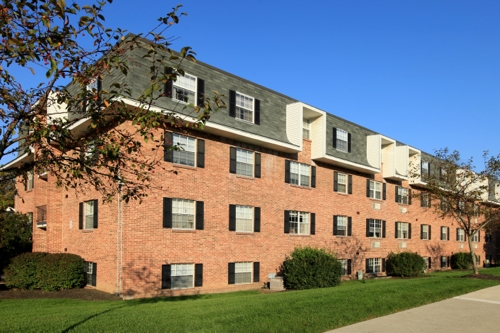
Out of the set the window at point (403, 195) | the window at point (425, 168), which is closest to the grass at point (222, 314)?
the window at point (403, 195)

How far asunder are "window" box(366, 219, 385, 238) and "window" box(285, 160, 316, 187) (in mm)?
6626

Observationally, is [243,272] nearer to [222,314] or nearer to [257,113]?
[257,113]

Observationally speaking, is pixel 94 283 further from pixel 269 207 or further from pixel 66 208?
pixel 269 207

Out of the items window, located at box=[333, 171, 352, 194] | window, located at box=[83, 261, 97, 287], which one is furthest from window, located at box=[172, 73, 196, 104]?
window, located at box=[333, 171, 352, 194]

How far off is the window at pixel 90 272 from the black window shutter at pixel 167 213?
3.52 metres

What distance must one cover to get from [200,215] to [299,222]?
7.08 metres

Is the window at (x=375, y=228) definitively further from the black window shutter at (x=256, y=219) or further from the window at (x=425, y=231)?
the black window shutter at (x=256, y=219)

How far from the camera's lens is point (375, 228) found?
1216 inches

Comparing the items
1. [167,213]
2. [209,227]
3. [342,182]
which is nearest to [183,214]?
[167,213]

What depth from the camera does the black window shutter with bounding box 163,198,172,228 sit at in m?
18.2

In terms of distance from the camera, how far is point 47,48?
6.53m

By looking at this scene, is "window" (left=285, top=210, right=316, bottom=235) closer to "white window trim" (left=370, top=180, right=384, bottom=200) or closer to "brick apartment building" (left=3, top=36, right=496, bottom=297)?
"brick apartment building" (left=3, top=36, right=496, bottom=297)

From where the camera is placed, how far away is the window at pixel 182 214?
61.5ft

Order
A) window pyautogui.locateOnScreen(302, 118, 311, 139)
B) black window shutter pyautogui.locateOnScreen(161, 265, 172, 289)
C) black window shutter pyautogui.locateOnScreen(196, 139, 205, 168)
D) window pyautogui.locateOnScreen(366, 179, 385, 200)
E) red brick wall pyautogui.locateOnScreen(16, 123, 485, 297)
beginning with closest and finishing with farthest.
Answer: red brick wall pyautogui.locateOnScreen(16, 123, 485, 297)
black window shutter pyautogui.locateOnScreen(161, 265, 172, 289)
black window shutter pyautogui.locateOnScreen(196, 139, 205, 168)
window pyautogui.locateOnScreen(302, 118, 311, 139)
window pyautogui.locateOnScreen(366, 179, 385, 200)
